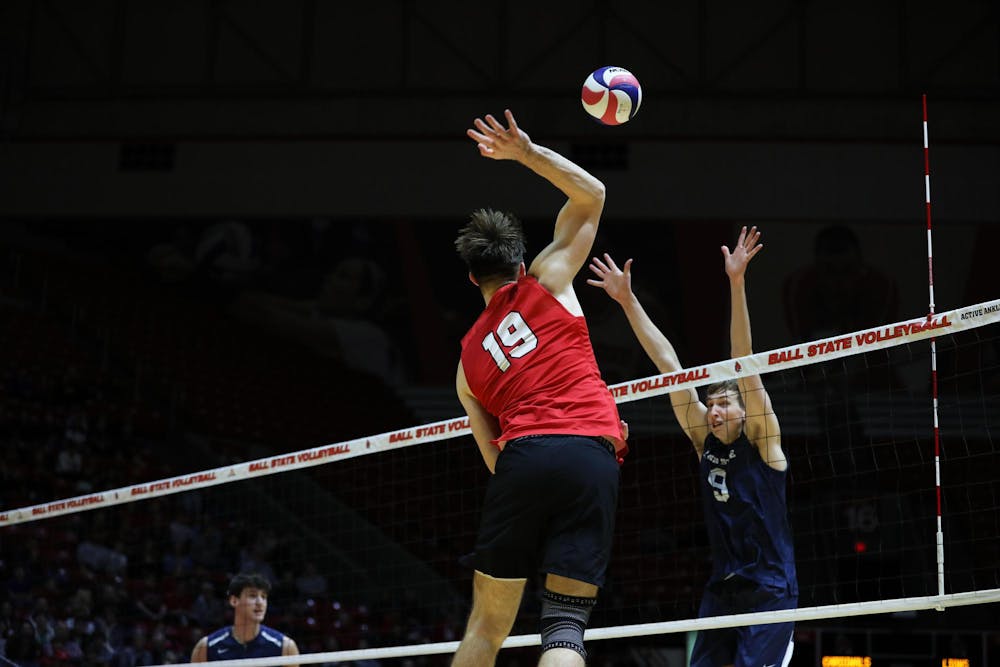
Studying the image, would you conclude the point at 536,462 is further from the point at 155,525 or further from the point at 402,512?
the point at 402,512

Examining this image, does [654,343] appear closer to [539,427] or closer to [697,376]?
[697,376]

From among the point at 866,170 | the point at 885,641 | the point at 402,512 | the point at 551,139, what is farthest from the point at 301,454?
the point at 866,170

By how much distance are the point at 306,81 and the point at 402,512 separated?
752 cm

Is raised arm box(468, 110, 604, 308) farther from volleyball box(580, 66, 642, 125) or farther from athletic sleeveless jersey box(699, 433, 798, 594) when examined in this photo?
athletic sleeveless jersey box(699, 433, 798, 594)

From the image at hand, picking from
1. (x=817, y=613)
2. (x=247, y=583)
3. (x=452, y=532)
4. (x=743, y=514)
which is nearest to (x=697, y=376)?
(x=743, y=514)

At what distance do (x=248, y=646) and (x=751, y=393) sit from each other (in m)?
4.06

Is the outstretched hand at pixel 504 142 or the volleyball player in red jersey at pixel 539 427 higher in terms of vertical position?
the outstretched hand at pixel 504 142

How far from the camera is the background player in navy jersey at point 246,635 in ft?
27.8

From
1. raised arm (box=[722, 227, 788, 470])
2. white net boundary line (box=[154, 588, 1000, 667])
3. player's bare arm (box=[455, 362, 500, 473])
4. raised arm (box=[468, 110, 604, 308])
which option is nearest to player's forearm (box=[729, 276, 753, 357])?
raised arm (box=[722, 227, 788, 470])

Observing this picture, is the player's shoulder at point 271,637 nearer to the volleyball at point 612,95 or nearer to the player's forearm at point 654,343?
the player's forearm at point 654,343

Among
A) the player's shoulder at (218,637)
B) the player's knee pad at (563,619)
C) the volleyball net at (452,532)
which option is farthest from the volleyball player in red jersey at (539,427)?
the volleyball net at (452,532)

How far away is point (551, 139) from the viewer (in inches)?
849

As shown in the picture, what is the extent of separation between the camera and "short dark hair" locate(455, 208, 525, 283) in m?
4.74

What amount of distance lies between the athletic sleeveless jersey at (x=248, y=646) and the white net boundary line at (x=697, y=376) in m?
1.11
